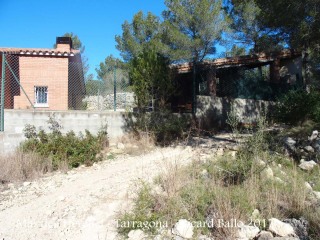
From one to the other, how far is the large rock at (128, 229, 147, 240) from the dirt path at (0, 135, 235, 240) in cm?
23

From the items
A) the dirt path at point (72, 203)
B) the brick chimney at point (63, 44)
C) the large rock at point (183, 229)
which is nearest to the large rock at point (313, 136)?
the dirt path at point (72, 203)

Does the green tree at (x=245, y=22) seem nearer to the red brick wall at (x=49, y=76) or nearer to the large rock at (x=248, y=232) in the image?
the red brick wall at (x=49, y=76)

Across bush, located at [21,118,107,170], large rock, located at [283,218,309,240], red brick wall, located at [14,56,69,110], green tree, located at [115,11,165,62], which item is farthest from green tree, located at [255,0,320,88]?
green tree, located at [115,11,165,62]

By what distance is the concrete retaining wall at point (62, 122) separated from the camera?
8.77 metres

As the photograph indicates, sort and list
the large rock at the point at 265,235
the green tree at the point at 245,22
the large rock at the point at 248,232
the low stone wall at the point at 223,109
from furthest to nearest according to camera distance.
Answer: the green tree at the point at 245,22 < the low stone wall at the point at 223,109 < the large rock at the point at 248,232 < the large rock at the point at 265,235

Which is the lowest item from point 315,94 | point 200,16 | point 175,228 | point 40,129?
point 175,228

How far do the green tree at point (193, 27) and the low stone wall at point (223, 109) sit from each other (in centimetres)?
590

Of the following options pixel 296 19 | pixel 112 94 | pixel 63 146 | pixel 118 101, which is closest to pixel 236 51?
pixel 296 19

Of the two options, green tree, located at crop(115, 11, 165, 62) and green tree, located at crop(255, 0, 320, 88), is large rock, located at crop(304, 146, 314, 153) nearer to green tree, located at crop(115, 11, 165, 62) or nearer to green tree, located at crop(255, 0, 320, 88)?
green tree, located at crop(255, 0, 320, 88)

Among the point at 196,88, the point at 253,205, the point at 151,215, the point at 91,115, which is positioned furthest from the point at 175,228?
the point at 196,88

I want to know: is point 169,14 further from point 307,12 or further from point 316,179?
point 316,179

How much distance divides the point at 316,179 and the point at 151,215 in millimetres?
3233

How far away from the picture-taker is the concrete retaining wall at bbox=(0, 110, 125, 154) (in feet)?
28.8

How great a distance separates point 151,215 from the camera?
4.21 metres
